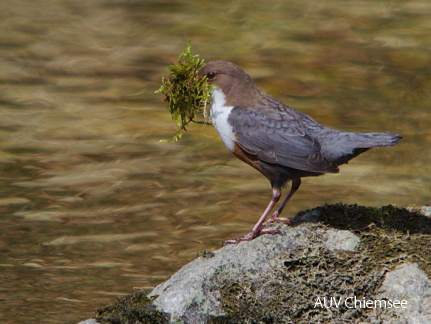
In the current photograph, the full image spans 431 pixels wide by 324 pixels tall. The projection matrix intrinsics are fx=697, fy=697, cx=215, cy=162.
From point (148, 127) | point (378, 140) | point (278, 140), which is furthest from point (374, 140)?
point (148, 127)

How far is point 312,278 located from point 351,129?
13.0ft

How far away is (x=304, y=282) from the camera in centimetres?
327

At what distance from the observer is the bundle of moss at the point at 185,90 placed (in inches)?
154

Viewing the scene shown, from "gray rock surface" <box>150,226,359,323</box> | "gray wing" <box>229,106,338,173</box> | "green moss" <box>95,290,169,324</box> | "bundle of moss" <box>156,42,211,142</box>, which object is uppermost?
"bundle of moss" <box>156,42,211,142</box>

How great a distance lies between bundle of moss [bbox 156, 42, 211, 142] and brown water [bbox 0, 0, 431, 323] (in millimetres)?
1330

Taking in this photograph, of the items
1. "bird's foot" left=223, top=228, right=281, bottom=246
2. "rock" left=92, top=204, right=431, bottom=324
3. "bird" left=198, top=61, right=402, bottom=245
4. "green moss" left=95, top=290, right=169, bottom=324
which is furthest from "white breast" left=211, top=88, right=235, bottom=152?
"green moss" left=95, top=290, right=169, bottom=324

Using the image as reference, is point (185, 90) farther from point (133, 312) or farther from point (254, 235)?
point (133, 312)

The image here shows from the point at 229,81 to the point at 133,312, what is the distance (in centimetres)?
151

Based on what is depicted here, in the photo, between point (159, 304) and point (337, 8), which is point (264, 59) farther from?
point (159, 304)

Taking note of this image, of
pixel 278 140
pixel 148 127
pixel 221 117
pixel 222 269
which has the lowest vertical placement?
pixel 222 269

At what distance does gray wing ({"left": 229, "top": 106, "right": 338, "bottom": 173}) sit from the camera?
12.3ft

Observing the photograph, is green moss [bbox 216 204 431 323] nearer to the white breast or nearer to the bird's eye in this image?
the white breast

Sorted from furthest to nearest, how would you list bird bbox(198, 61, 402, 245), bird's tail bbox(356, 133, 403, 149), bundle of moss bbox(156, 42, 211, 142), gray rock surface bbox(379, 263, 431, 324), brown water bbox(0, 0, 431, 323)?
1. brown water bbox(0, 0, 431, 323)
2. bundle of moss bbox(156, 42, 211, 142)
3. bird bbox(198, 61, 402, 245)
4. bird's tail bbox(356, 133, 403, 149)
5. gray rock surface bbox(379, 263, 431, 324)

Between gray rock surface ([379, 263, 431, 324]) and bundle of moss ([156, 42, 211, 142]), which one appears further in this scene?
bundle of moss ([156, 42, 211, 142])
